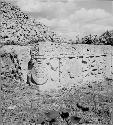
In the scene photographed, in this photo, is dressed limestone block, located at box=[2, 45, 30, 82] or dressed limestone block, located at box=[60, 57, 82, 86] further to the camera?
dressed limestone block, located at box=[2, 45, 30, 82]

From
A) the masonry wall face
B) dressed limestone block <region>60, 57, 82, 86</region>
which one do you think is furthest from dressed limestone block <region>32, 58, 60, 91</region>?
dressed limestone block <region>60, 57, 82, 86</region>

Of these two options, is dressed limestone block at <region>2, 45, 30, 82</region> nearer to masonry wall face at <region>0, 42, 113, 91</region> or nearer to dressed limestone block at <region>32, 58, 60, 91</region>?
masonry wall face at <region>0, 42, 113, 91</region>

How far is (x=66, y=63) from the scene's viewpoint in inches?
333

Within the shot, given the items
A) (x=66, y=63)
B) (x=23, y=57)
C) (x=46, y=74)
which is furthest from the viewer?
(x=23, y=57)

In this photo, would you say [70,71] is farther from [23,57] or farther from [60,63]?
[23,57]

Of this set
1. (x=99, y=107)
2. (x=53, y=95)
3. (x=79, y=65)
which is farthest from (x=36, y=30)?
(x=99, y=107)

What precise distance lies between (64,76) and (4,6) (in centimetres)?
1653

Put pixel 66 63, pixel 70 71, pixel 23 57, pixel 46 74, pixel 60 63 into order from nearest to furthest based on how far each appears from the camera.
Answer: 1. pixel 46 74
2. pixel 60 63
3. pixel 66 63
4. pixel 70 71
5. pixel 23 57

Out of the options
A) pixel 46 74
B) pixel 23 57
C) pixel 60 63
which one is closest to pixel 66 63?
pixel 60 63

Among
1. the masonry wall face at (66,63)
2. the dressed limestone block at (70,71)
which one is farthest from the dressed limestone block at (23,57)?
the dressed limestone block at (70,71)

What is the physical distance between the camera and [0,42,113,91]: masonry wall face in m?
7.67

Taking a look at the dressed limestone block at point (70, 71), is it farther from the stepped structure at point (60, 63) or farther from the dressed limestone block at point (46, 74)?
the dressed limestone block at point (46, 74)

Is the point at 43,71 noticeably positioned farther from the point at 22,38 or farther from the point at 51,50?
the point at 22,38

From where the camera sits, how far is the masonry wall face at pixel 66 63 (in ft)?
25.2
